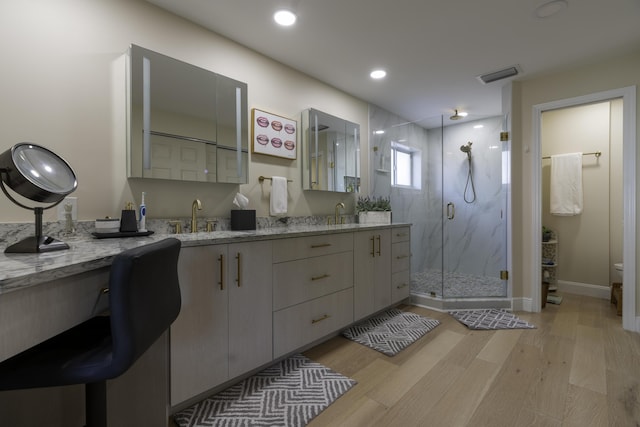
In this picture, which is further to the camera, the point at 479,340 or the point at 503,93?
the point at 503,93

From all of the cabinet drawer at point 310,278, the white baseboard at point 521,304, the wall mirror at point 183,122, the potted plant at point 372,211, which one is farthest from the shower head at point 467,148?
the wall mirror at point 183,122

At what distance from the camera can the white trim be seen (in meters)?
3.35

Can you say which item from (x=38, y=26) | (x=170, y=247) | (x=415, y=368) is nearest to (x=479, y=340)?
(x=415, y=368)

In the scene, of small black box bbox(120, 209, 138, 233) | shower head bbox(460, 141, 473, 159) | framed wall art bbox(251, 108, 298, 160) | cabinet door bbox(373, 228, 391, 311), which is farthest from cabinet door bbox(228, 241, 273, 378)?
shower head bbox(460, 141, 473, 159)

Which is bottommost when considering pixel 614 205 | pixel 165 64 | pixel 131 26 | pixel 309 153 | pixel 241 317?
pixel 241 317

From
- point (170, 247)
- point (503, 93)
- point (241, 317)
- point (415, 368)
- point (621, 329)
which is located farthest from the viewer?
point (503, 93)

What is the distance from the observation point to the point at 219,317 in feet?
5.06

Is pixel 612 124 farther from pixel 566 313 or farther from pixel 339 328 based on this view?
pixel 339 328

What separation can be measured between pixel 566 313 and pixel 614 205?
150cm

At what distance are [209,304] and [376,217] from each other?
83.0 inches

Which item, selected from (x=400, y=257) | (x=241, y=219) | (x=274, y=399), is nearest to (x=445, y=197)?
Result: (x=400, y=257)

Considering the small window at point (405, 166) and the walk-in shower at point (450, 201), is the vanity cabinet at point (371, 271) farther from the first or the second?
the small window at point (405, 166)

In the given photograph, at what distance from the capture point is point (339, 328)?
88.5 inches

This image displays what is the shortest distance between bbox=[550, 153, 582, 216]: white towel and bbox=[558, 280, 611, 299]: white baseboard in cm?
89
